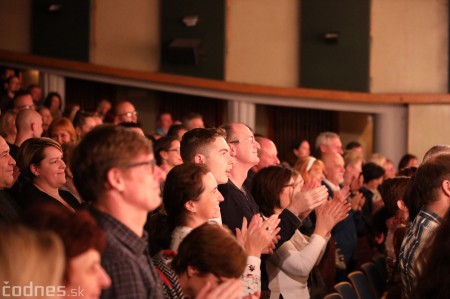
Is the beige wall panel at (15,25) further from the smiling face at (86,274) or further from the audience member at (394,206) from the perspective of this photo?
the smiling face at (86,274)

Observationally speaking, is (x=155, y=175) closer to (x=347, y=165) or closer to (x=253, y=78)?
(x=347, y=165)

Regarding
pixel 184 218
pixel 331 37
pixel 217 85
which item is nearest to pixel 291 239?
pixel 184 218

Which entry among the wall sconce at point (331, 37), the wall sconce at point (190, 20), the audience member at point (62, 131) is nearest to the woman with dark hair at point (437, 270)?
the audience member at point (62, 131)

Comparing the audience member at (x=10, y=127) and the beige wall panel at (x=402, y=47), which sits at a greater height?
the beige wall panel at (x=402, y=47)

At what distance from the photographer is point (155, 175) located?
2123mm

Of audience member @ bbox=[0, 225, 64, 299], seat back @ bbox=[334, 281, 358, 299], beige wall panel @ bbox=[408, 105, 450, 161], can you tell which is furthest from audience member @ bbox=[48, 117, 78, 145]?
beige wall panel @ bbox=[408, 105, 450, 161]

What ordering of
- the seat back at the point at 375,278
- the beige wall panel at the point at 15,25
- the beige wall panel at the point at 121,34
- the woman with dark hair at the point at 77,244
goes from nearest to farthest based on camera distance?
the woman with dark hair at the point at 77,244 → the seat back at the point at 375,278 → the beige wall panel at the point at 121,34 → the beige wall panel at the point at 15,25

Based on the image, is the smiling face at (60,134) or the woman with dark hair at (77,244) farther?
the smiling face at (60,134)

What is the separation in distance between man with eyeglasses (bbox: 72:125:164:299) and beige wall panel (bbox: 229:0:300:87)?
765 cm

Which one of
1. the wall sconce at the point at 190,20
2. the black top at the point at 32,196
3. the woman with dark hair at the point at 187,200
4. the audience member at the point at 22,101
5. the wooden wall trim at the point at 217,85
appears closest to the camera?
the woman with dark hair at the point at 187,200

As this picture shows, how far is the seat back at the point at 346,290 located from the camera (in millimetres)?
3727

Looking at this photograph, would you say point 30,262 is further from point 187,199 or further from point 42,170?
point 42,170

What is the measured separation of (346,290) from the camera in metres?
3.78

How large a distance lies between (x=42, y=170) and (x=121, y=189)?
1579 mm
